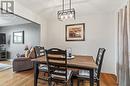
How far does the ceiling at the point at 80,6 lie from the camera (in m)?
3.25

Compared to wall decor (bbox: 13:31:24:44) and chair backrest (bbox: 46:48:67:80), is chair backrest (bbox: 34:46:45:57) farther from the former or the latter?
wall decor (bbox: 13:31:24:44)

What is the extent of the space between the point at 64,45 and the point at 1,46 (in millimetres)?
4816

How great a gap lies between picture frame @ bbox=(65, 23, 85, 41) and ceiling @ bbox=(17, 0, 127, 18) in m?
0.49

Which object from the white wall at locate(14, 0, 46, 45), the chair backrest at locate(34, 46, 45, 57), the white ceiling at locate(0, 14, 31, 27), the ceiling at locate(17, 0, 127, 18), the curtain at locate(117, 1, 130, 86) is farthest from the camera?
the white ceiling at locate(0, 14, 31, 27)

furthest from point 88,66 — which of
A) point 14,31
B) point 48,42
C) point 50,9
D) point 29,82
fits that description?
point 14,31

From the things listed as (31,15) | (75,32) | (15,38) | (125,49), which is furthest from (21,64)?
(125,49)

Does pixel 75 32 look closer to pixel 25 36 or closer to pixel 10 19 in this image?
pixel 25 36

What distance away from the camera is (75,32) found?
4258 mm

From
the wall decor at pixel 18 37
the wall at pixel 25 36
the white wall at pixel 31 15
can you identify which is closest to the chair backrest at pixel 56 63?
the white wall at pixel 31 15

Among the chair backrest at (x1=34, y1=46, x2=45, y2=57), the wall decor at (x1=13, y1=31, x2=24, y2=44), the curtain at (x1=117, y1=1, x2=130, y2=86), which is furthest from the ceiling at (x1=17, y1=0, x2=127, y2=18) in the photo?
the wall decor at (x1=13, y1=31, x2=24, y2=44)

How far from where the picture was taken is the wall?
5.49 metres

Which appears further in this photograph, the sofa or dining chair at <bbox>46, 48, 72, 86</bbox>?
the sofa

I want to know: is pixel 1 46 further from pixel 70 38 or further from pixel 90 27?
pixel 90 27

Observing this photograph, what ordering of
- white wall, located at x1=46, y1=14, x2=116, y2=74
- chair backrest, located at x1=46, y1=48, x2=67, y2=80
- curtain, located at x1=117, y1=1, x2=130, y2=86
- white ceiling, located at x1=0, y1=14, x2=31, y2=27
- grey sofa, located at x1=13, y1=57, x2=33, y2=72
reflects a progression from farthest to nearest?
1. white ceiling, located at x1=0, y1=14, x2=31, y2=27
2. grey sofa, located at x1=13, y1=57, x2=33, y2=72
3. white wall, located at x1=46, y1=14, x2=116, y2=74
4. curtain, located at x1=117, y1=1, x2=130, y2=86
5. chair backrest, located at x1=46, y1=48, x2=67, y2=80
